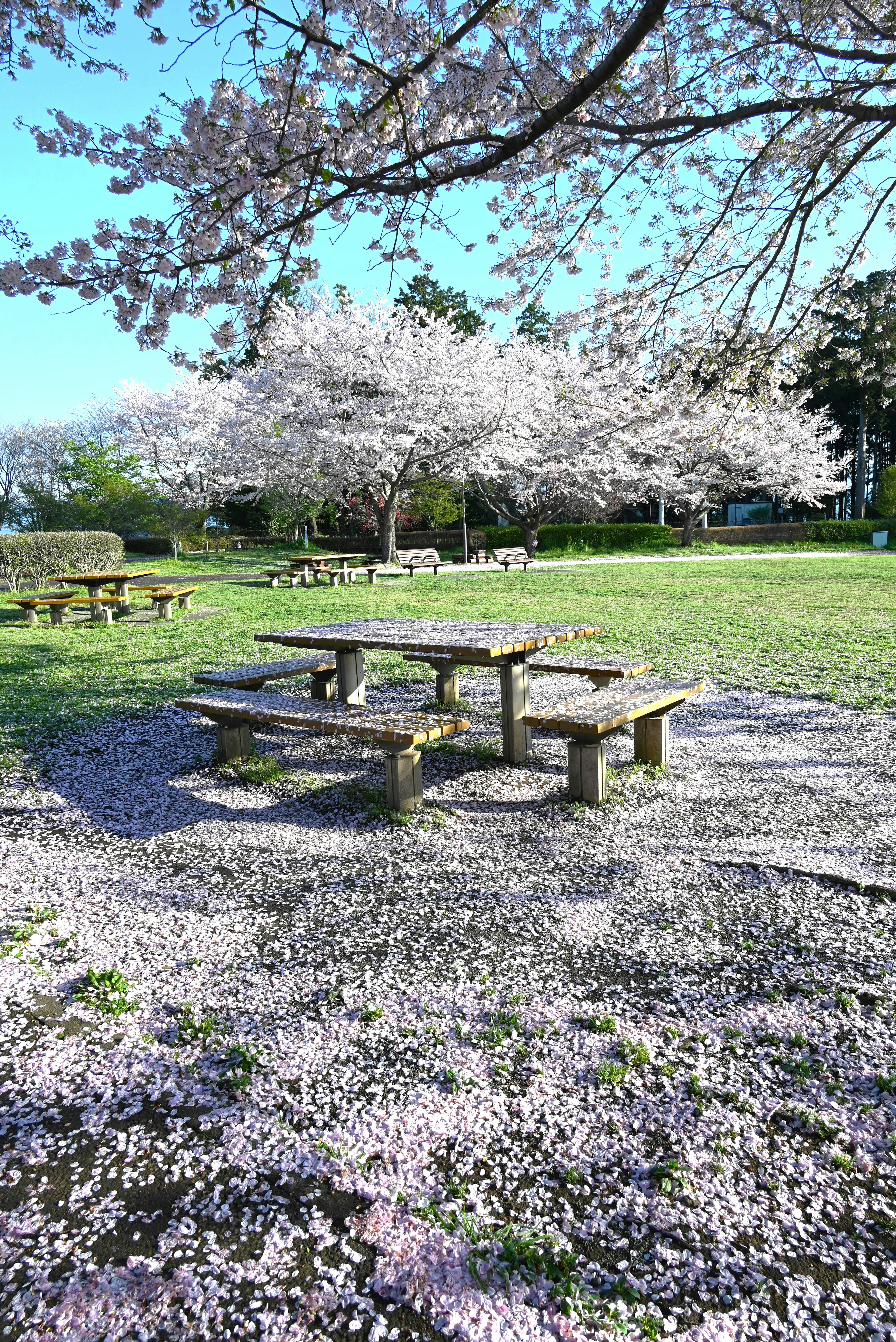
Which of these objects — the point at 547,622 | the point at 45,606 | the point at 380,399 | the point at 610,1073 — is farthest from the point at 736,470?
the point at 610,1073

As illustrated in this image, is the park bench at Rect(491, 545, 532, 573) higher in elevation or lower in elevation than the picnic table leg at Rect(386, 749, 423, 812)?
higher

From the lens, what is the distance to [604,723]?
3.95m

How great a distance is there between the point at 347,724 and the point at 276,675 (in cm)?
152

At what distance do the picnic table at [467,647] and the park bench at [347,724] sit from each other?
0.37 meters

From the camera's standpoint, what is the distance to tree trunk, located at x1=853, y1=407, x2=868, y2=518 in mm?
38969

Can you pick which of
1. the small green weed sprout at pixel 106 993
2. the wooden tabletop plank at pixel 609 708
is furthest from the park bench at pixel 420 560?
the small green weed sprout at pixel 106 993

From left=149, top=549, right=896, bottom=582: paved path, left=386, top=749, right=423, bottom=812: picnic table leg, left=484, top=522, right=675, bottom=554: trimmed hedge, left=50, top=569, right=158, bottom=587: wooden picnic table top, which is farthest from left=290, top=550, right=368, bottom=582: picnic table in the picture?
left=386, top=749, right=423, bottom=812: picnic table leg

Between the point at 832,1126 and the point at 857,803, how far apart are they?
267 cm

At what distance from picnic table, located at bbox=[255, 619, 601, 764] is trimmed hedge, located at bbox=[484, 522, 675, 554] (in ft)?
85.0

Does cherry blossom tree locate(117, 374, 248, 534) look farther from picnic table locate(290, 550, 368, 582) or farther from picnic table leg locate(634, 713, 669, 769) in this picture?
picnic table leg locate(634, 713, 669, 769)

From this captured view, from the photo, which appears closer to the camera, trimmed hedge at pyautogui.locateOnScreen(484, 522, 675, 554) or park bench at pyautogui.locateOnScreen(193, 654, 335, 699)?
park bench at pyautogui.locateOnScreen(193, 654, 335, 699)

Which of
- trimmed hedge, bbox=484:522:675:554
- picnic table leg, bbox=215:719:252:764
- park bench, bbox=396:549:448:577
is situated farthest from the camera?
trimmed hedge, bbox=484:522:675:554

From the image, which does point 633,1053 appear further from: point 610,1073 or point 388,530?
point 388,530

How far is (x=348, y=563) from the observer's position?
26.0 m
